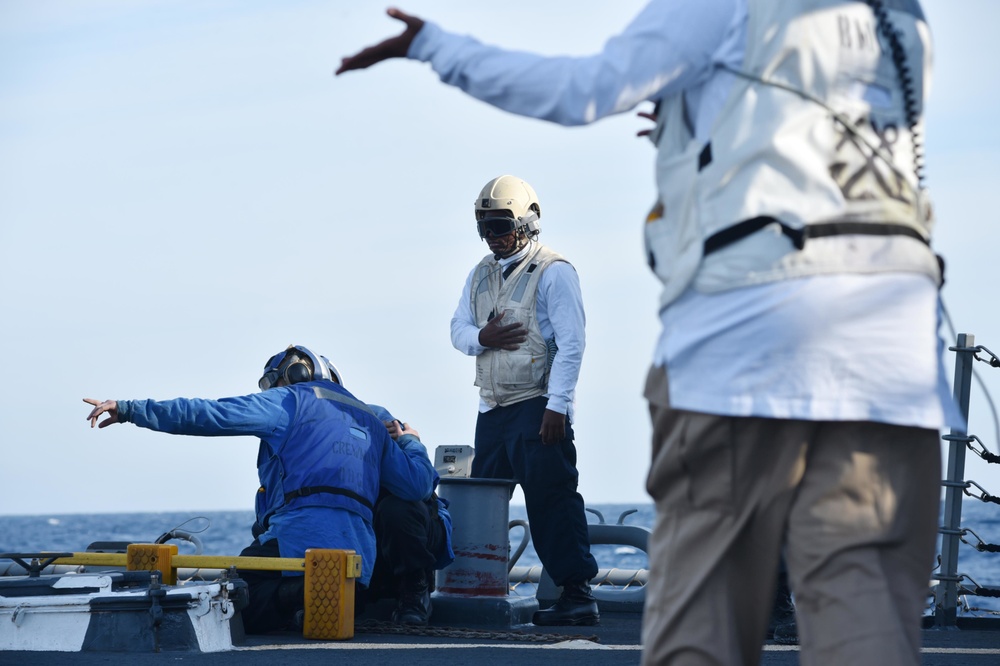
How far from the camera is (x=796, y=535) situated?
2.41 m

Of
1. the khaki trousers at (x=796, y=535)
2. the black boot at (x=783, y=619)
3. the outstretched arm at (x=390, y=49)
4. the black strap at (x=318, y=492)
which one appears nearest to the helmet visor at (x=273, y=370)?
the black strap at (x=318, y=492)

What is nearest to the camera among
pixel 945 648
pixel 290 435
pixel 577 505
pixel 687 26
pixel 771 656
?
pixel 687 26

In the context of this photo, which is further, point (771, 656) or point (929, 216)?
point (771, 656)

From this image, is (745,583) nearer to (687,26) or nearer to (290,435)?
(687,26)

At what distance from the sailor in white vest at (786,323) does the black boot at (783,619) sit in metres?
3.84

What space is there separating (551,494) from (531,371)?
69 cm

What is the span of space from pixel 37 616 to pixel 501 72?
160 inches

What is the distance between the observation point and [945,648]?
6090mm

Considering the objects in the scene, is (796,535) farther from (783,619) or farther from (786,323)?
(783,619)

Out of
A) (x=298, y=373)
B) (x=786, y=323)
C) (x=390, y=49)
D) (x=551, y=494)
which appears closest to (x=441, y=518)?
(x=551, y=494)

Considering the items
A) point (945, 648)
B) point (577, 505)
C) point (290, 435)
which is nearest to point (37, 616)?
point (290, 435)

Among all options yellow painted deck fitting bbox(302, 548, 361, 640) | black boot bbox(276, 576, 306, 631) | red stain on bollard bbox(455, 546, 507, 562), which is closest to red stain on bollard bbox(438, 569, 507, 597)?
red stain on bollard bbox(455, 546, 507, 562)

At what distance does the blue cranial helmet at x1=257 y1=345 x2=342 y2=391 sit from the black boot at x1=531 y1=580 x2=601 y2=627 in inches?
64.1

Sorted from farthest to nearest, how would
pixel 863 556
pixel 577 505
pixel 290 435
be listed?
1. pixel 577 505
2. pixel 290 435
3. pixel 863 556
